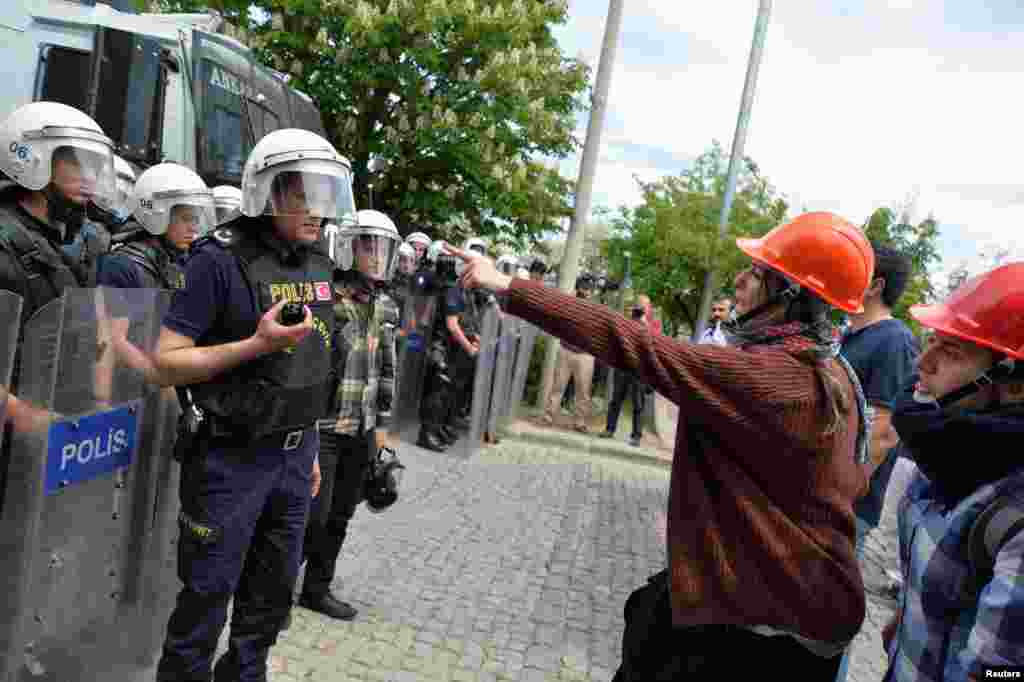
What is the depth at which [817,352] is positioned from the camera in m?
2.03

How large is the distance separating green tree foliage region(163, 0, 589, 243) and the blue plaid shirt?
38.0 feet

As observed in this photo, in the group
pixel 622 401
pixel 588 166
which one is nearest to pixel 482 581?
pixel 622 401

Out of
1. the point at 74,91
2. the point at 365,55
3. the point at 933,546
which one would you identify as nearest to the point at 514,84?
the point at 365,55

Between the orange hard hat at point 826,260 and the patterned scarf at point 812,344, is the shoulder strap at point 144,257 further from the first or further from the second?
the orange hard hat at point 826,260

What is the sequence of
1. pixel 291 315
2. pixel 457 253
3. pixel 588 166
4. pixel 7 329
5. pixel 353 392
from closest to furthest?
pixel 7 329
pixel 457 253
pixel 291 315
pixel 353 392
pixel 588 166

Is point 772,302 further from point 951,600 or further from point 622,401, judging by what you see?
point 622,401

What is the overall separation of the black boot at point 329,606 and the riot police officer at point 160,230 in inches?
72.1

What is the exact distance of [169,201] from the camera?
431 cm

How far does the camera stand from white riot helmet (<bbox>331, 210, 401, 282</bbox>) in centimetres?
423

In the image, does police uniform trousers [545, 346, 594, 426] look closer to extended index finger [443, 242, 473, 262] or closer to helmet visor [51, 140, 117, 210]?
helmet visor [51, 140, 117, 210]

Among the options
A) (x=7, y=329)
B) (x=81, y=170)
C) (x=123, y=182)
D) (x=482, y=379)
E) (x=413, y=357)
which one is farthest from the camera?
(x=413, y=357)

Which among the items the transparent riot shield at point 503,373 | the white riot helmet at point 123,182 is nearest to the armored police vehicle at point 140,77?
the white riot helmet at point 123,182

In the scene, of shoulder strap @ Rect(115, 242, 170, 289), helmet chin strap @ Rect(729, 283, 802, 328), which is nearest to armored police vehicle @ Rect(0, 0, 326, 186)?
shoulder strap @ Rect(115, 242, 170, 289)

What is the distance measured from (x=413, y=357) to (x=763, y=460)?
773 centimetres
